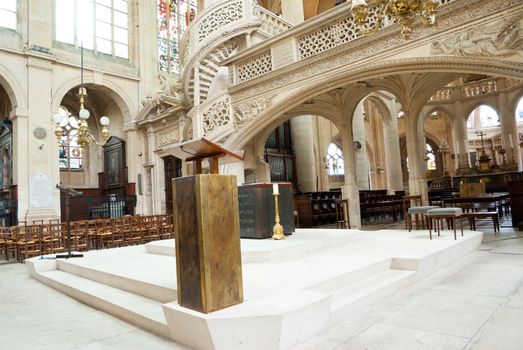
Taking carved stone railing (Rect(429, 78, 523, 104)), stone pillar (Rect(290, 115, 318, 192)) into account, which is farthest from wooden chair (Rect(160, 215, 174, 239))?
carved stone railing (Rect(429, 78, 523, 104))

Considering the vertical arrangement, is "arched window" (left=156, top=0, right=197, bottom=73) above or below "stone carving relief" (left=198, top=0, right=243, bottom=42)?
above

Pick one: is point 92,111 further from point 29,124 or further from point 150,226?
point 150,226

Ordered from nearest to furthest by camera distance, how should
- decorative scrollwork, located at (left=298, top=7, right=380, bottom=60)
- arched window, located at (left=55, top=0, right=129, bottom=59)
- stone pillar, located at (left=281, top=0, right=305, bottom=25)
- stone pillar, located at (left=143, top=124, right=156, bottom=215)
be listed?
decorative scrollwork, located at (left=298, top=7, right=380, bottom=60)
stone pillar, located at (left=281, top=0, right=305, bottom=25)
arched window, located at (left=55, top=0, right=129, bottom=59)
stone pillar, located at (left=143, top=124, right=156, bottom=215)

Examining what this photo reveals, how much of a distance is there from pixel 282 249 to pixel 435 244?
7.02 feet

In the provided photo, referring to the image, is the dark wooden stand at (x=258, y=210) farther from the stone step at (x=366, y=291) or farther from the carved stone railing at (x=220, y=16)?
the carved stone railing at (x=220, y=16)

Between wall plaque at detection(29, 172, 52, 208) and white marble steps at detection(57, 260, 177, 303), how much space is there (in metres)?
9.05

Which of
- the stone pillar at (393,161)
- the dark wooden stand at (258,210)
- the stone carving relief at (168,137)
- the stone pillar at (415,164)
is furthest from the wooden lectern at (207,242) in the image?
the stone pillar at (393,161)

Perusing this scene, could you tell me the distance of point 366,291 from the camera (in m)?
3.10

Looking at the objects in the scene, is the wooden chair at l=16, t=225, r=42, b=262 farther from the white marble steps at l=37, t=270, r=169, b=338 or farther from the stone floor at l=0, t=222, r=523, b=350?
the stone floor at l=0, t=222, r=523, b=350

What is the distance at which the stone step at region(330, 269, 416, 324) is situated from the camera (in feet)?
9.02

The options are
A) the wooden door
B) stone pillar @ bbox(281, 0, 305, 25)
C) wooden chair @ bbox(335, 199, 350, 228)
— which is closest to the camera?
wooden chair @ bbox(335, 199, 350, 228)

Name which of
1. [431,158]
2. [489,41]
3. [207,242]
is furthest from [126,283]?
[431,158]

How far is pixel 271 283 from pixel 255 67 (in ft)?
21.1

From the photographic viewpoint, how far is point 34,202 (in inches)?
489
